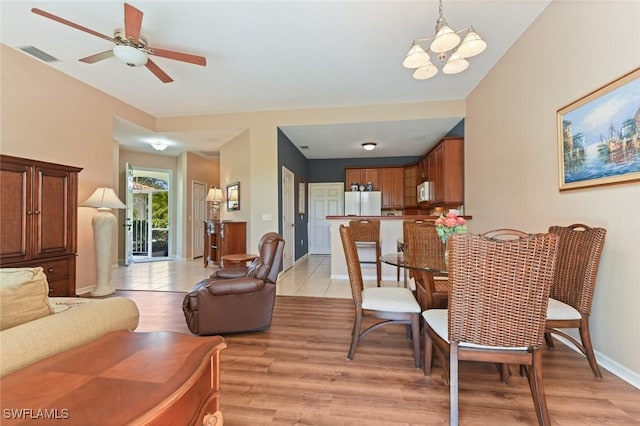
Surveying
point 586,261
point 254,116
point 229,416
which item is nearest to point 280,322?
point 229,416

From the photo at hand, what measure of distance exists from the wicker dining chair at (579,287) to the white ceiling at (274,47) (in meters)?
2.10

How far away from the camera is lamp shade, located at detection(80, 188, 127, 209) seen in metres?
3.86

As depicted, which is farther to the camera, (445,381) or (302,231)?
(302,231)

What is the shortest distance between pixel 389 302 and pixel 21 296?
6.40 feet

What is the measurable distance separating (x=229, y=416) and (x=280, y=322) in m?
1.37

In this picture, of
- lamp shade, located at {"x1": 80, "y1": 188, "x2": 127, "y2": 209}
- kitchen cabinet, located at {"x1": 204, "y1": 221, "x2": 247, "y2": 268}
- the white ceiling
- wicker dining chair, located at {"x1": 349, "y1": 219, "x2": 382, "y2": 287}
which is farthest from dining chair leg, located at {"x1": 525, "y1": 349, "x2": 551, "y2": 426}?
kitchen cabinet, located at {"x1": 204, "y1": 221, "x2": 247, "y2": 268}

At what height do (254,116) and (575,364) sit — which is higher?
(254,116)

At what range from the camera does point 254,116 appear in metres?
4.99

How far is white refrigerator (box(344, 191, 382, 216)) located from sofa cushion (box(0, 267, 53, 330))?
6.42 metres

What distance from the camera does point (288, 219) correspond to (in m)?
5.91

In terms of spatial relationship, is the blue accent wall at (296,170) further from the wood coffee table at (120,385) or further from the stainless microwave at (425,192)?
the wood coffee table at (120,385)

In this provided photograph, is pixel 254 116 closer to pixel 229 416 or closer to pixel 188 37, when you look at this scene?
pixel 188 37

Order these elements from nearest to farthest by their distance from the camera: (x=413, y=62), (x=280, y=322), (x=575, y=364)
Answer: (x=575, y=364) < (x=413, y=62) < (x=280, y=322)

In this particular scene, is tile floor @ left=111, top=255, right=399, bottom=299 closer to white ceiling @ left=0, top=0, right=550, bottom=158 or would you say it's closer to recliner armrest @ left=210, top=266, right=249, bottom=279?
recliner armrest @ left=210, top=266, right=249, bottom=279
